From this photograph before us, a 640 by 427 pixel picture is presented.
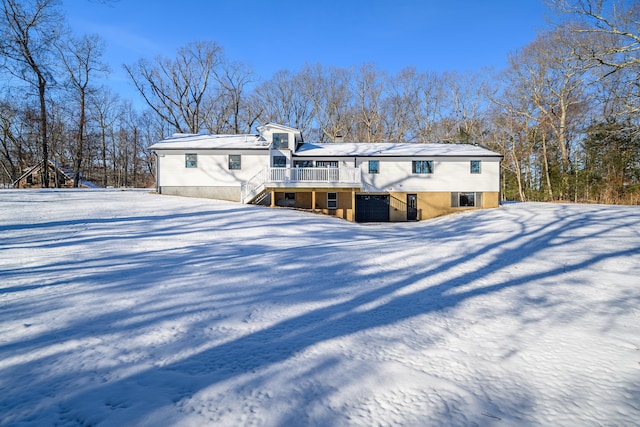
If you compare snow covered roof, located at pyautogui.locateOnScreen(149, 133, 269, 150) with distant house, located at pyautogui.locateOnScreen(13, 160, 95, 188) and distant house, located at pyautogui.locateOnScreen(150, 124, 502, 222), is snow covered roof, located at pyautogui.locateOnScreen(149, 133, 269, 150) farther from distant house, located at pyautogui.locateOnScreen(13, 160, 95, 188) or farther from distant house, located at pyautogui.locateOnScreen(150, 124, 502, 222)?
distant house, located at pyautogui.locateOnScreen(13, 160, 95, 188)

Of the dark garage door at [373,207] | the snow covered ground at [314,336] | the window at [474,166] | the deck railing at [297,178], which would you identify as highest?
the window at [474,166]

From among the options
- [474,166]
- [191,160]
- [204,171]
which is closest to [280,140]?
[204,171]

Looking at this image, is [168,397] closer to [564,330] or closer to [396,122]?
[564,330]

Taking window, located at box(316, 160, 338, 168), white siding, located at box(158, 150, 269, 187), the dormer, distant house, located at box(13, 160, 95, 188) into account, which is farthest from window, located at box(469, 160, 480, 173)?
distant house, located at box(13, 160, 95, 188)

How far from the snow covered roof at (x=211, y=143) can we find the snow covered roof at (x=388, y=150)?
3.09m

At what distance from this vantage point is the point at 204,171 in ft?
65.8

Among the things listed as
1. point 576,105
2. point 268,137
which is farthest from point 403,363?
point 576,105

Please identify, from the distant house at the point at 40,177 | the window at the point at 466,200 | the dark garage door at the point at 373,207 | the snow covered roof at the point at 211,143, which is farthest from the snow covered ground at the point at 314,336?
the distant house at the point at 40,177

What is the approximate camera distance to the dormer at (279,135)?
69.5 feet

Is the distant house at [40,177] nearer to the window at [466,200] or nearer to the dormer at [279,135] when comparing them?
the dormer at [279,135]

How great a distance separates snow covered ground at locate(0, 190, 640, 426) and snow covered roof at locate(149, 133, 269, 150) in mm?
13669

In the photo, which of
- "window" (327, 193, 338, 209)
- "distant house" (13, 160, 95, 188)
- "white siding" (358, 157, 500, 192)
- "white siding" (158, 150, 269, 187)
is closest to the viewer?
"white siding" (158, 150, 269, 187)

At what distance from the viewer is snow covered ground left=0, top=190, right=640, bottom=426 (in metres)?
2.19

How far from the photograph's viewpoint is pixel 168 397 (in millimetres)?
2219
